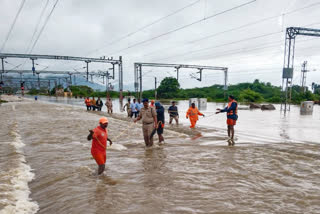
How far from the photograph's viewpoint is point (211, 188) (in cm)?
552

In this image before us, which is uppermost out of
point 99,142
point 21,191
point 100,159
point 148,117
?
point 148,117

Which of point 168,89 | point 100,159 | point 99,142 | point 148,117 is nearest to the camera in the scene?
point 99,142

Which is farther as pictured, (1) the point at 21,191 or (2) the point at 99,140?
(2) the point at 99,140

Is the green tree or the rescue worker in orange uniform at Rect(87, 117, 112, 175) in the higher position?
the green tree

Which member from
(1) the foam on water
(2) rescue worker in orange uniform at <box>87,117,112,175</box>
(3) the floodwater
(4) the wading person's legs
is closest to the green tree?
(3) the floodwater

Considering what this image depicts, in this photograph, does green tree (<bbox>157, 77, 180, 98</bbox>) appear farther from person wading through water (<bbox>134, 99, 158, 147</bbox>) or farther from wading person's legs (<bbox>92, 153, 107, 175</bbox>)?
wading person's legs (<bbox>92, 153, 107, 175</bbox>)

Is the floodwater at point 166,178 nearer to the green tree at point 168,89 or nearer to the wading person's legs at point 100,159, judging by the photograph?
the wading person's legs at point 100,159

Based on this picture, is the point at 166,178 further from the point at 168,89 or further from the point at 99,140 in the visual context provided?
the point at 168,89

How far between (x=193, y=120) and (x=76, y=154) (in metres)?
7.78

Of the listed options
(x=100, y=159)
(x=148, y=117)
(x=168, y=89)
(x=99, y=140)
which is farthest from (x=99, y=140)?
(x=168, y=89)

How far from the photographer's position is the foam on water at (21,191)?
4629 millimetres

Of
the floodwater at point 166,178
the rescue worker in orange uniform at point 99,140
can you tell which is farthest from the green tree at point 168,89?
the rescue worker in orange uniform at point 99,140

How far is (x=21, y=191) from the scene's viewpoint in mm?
5500

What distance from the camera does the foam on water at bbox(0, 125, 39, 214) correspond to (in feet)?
15.2
